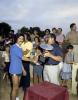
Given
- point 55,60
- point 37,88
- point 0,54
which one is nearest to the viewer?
point 37,88

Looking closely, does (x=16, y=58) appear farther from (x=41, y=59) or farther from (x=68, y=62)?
(x=68, y=62)

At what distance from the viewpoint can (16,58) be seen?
8.81 meters

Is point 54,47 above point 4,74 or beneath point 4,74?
above

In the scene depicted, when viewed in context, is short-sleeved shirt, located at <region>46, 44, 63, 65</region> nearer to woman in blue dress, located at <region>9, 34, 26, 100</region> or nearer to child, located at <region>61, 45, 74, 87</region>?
woman in blue dress, located at <region>9, 34, 26, 100</region>

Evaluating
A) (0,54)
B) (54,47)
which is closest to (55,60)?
(54,47)

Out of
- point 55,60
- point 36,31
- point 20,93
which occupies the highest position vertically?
point 36,31

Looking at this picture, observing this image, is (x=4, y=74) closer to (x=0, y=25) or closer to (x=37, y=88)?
(x=37, y=88)

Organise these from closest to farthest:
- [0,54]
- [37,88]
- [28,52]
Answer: [37,88] → [28,52] → [0,54]

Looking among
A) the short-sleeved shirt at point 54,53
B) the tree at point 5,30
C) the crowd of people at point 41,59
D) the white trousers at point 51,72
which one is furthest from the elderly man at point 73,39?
the tree at point 5,30

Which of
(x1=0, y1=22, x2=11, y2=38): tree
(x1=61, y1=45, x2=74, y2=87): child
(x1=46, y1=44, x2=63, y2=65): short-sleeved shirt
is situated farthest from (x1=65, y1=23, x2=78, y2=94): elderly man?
(x1=0, y1=22, x2=11, y2=38): tree

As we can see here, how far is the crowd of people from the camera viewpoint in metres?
8.51

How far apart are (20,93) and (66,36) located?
8.65 feet

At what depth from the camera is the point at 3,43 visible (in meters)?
14.0

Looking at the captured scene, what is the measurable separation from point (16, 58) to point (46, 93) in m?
3.28
